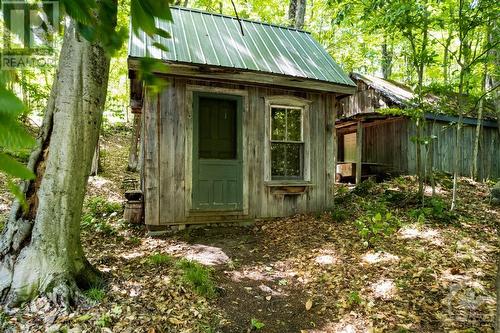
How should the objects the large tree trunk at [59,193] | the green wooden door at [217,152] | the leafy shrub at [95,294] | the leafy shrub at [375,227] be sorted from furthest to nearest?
the green wooden door at [217,152] → the leafy shrub at [375,227] → the leafy shrub at [95,294] → the large tree trunk at [59,193]

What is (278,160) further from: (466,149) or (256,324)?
(466,149)

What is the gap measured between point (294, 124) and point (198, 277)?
4.43 m

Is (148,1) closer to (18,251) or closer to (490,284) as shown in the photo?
(18,251)

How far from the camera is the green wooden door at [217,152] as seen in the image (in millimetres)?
6343

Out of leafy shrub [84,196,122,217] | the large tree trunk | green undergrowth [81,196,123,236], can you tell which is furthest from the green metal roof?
leafy shrub [84,196,122,217]

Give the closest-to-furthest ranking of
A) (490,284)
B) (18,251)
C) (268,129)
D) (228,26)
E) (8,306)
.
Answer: (8,306), (18,251), (490,284), (268,129), (228,26)

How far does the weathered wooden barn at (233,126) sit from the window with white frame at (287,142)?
23 millimetres

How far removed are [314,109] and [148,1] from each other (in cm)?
686

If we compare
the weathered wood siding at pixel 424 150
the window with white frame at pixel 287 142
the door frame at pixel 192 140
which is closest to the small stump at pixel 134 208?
the door frame at pixel 192 140

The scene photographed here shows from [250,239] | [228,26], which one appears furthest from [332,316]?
[228,26]

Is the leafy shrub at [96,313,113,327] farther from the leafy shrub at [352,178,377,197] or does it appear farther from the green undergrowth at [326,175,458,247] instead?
the leafy shrub at [352,178,377,197]

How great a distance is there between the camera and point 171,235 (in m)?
6.05

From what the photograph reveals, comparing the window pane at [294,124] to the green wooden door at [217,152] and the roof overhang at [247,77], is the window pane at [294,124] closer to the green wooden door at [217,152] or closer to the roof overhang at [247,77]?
the roof overhang at [247,77]

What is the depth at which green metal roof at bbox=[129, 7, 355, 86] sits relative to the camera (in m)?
6.05
